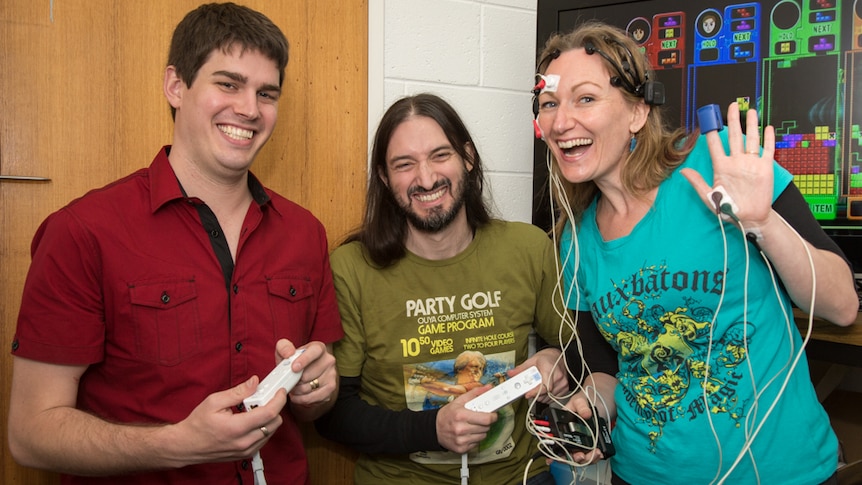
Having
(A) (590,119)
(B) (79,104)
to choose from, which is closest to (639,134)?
(A) (590,119)

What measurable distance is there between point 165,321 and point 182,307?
40mm

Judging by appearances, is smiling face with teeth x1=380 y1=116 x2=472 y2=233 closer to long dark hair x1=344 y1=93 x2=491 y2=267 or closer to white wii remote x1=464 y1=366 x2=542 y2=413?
long dark hair x1=344 y1=93 x2=491 y2=267

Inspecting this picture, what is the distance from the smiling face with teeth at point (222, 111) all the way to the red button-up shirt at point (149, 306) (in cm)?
7

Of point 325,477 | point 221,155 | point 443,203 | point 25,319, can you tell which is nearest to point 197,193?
point 221,155

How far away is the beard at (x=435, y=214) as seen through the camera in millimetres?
1562

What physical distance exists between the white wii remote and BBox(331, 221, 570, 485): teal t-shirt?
8.0 inches

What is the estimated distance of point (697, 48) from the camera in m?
1.66

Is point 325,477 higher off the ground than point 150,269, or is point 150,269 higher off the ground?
point 150,269

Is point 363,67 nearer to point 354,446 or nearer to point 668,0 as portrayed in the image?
point 668,0

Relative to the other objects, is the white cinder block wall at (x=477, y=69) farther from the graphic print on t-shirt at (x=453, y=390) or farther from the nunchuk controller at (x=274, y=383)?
the nunchuk controller at (x=274, y=383)

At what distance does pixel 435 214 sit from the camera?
1559 millimetres

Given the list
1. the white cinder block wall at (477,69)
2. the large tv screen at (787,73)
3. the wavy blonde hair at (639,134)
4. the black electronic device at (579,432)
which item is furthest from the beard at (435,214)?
the large tv screen at (787,73)

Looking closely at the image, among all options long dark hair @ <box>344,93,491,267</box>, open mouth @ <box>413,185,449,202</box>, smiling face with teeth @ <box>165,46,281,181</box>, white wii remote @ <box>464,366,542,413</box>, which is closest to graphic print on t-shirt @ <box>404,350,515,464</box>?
white wii remote @ <box>464,366,542,413</box>

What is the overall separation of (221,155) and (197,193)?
4.3 inches
